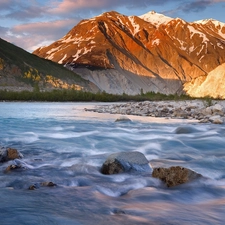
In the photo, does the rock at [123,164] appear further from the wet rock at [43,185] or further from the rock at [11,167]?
the rock at [11,167]

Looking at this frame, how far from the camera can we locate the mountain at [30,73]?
117062 millimetres

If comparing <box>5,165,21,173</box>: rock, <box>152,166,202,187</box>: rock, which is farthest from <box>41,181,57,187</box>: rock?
<box>152,166,202,187</box>: rock

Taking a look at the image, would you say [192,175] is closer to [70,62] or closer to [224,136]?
[224,136]

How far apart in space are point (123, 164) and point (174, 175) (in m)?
1.21

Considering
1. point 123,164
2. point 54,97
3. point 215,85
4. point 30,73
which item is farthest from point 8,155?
point 30,73

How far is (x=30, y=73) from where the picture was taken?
407 feet

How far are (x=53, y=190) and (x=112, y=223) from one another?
5.82ft

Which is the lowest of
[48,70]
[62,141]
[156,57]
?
[62,141]

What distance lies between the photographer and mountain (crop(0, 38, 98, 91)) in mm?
117062

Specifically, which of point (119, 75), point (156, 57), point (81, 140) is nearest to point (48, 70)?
point (119, 75)

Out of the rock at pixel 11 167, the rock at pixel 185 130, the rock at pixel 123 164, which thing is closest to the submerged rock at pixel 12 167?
the rock at pixel 11 167

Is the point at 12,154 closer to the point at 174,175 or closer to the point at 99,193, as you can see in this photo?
the point at 99,193

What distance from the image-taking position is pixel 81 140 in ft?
41.2

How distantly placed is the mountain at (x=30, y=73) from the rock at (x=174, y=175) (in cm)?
10466
